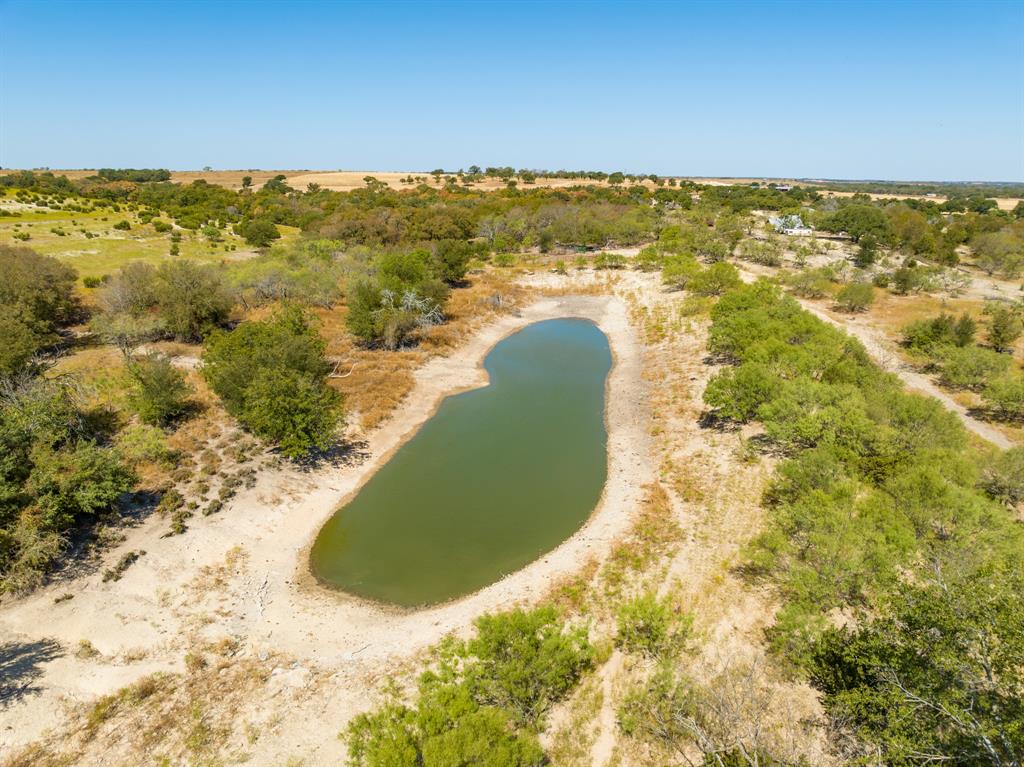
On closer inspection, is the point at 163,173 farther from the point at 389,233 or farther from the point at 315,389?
the point at 315,389

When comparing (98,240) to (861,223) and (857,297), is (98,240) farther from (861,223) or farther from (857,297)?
(861,223)

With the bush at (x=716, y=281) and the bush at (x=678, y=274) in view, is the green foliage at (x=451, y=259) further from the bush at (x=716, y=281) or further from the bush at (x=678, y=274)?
the bush at (x=716, y=281)

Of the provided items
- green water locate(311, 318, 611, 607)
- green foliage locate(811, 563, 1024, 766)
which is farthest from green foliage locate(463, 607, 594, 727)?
green foliage locate(811, 563, 1024, 766)

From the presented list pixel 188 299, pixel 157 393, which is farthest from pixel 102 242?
pixel 157 393

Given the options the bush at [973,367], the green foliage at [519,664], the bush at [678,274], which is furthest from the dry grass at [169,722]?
the bush at [678,274]

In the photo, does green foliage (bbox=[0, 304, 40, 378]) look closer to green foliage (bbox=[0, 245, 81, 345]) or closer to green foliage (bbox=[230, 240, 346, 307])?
green foliage (bbox=[0, 245, 81, 345])
